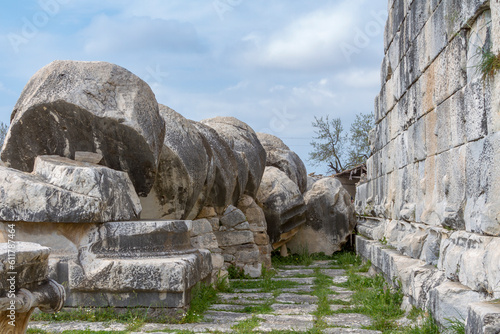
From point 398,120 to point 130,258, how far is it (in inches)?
153

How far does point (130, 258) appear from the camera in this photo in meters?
5.02

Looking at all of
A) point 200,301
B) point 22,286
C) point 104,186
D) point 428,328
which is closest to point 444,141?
point 428,328

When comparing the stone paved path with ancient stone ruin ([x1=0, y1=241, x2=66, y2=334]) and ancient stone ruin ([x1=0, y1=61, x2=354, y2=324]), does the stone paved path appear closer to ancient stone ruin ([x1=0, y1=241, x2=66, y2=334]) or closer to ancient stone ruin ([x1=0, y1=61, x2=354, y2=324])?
ancient stone ruin ([x1=0, y1=61, x2=354, y2=324])

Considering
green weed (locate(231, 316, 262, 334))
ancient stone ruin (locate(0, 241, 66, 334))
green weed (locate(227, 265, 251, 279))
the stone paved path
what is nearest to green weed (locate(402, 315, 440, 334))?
the stone paved path

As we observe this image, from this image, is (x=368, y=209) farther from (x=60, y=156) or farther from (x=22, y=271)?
(x=22, y=271)

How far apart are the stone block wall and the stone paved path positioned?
0.93m

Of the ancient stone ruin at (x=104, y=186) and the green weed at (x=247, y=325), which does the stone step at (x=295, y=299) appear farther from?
the green weed at (x=247, y=325)

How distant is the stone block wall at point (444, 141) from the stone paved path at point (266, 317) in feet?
3.05

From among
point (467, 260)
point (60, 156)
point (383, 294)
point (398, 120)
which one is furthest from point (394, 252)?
point (60, 156)

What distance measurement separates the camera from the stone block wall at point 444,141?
3.56 meters

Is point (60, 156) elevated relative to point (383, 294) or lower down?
elevated

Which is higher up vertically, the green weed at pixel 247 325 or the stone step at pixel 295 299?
the green weed at pixel 247 325

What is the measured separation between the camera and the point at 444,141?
4785mm

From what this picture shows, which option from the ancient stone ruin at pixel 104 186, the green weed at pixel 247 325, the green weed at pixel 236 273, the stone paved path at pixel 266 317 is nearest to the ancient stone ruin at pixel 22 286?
the ancient stone ruin at pixel 104 186
